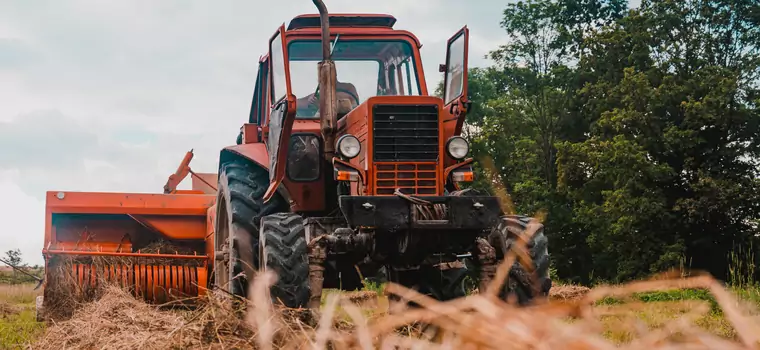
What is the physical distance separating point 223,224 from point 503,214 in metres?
3.32

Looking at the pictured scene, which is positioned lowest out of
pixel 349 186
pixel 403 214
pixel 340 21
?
pixel 403 214

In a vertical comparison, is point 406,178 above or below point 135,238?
above

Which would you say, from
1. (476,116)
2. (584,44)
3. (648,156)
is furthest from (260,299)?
(476,116)

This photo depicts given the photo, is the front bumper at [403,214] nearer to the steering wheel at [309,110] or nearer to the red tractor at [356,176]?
the red tractor at [356,176]

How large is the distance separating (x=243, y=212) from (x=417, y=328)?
5294mm

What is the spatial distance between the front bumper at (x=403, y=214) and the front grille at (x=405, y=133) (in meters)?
0.70

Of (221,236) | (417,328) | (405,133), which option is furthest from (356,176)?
(417,328)

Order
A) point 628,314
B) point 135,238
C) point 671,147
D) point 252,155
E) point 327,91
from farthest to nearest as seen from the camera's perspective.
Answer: point 671,147 < point 135,238 < point 252,155 < point 327,91 < point 628,314

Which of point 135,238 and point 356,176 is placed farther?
point 135,238

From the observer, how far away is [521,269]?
775 centimetres

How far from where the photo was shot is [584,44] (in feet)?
117

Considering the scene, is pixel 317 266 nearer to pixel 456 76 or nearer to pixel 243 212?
pixel 243 212

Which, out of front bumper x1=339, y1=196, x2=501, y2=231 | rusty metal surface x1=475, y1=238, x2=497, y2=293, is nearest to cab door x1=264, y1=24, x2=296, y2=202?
front bumper x1=339, y1=196, x2=501, y2=231

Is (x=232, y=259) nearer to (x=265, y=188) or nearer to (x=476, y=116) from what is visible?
(x=265, y=188)
